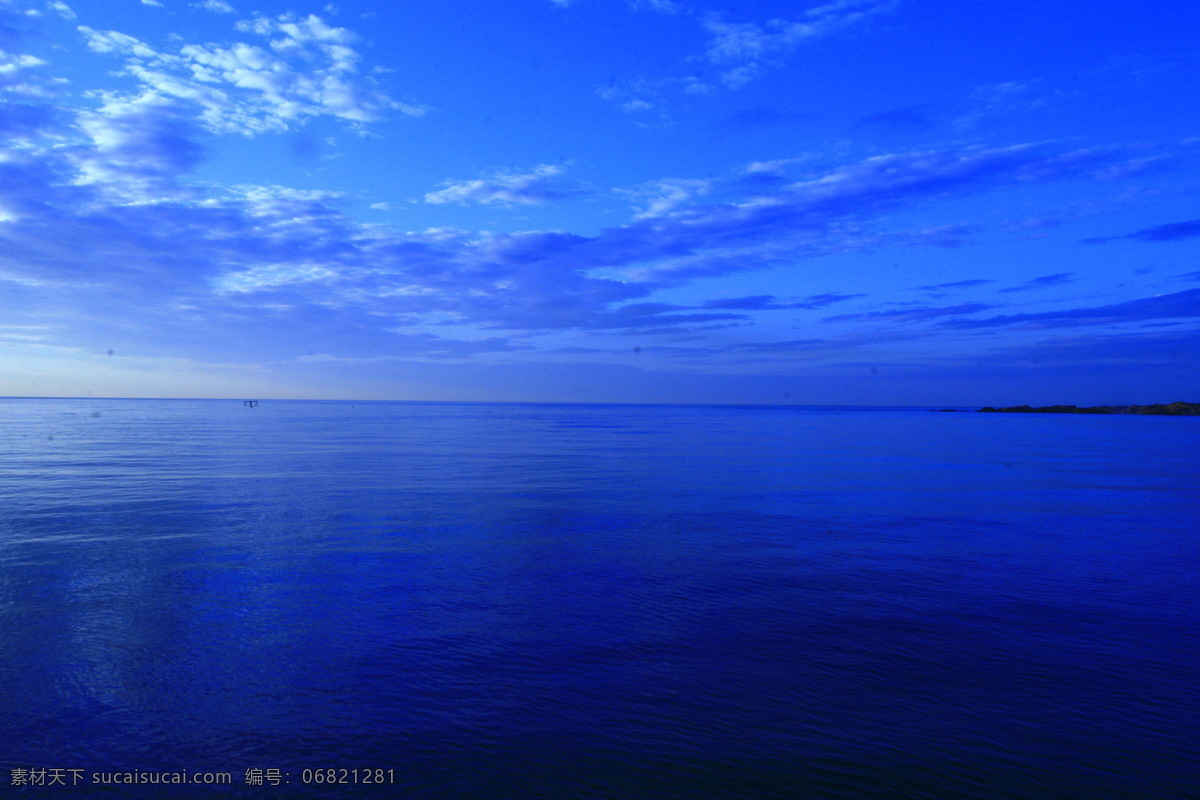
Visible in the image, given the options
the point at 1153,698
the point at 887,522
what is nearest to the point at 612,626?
the point at 1153,698

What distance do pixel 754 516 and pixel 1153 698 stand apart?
14.1 meters

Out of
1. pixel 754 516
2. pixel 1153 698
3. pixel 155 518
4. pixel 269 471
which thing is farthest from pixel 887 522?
pixel 269 471

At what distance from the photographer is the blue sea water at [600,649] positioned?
24.0 feet

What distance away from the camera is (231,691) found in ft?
29.1

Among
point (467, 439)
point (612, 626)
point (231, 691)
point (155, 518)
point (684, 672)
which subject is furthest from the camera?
point (467, 439)

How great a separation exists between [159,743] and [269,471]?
2904 cm

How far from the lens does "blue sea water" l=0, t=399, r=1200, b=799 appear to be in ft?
24.0

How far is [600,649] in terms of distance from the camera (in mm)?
10539

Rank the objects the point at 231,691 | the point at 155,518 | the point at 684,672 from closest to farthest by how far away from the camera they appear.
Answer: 1. the point at 231,691
2. the point at 684,672
3. the point at 155,518

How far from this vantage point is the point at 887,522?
22047 mm

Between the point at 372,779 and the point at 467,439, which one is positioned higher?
the point at 467,439

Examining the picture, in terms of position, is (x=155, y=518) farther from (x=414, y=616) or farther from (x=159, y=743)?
(x=159, y=743)

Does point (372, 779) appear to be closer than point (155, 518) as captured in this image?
Yes

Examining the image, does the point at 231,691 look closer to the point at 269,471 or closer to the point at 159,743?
the point at 159,743
